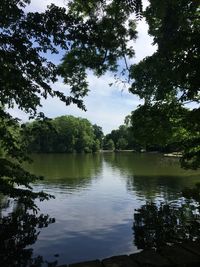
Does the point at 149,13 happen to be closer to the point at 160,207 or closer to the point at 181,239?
the point at 181,239

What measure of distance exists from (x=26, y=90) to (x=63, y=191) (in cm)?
2140

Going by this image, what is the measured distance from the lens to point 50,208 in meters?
24.0

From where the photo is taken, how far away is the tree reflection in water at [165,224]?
15.4 metres

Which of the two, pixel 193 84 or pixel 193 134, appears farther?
pixel 193 134

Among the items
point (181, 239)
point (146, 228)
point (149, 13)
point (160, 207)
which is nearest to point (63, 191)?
point (160, 207)

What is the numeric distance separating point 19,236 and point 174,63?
31.5ft

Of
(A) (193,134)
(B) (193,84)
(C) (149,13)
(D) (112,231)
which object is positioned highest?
(C) (149,13)

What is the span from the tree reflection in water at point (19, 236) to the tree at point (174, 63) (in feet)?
27.1

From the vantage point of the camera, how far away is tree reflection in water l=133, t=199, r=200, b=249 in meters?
15.4

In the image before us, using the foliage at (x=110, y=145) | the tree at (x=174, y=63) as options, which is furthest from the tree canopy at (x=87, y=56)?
the foliage at (x=110, y=145)

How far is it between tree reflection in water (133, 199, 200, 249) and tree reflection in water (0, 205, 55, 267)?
14.9 feet

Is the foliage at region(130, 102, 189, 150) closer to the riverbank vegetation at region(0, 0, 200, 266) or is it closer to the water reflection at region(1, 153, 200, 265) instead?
the riverbank vegetation at region(0, 0, 200, 266)

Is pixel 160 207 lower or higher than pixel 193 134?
lower

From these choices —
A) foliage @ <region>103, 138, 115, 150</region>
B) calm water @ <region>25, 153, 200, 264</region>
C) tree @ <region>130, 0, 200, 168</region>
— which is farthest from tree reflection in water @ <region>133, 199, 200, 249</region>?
foliage @ <region>103, 138, 115, 150</region>
